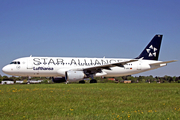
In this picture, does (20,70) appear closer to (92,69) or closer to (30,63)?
(30,63)

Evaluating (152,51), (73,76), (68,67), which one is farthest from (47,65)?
(152,51)

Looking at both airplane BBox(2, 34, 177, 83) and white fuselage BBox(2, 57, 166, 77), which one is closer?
airplane BBox(2, 34, 177, 83)

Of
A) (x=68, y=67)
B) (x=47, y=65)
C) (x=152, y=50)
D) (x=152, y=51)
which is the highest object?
(x=152, y=50)

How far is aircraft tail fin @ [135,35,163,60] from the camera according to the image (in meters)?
36.1

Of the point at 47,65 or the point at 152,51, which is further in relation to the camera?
the point at 152,51

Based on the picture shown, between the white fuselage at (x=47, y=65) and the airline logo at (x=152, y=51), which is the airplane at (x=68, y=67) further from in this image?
the airline logo at (x=152, y=51)

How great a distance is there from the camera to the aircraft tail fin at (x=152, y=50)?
36131 mm

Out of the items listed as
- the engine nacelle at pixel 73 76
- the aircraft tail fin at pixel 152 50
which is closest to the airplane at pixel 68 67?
the engine nacelle at pixel 73 76

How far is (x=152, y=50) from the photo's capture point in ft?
120

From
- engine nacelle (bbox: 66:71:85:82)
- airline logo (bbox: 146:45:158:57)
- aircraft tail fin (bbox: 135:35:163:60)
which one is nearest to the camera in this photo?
engine nacelle (bbox: 66:71:85:82)

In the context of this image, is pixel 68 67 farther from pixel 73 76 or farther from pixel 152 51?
pixel 152 51

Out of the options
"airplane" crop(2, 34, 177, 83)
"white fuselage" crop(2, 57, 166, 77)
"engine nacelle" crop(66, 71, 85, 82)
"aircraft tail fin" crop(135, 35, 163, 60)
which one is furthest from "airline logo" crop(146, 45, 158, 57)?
"engine nacelle" crop(66, 71, 85, 82)

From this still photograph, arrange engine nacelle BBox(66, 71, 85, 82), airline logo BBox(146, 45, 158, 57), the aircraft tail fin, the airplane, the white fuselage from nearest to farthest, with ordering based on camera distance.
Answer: engine nacelle BBox(66, 71, 85, 82), the airplane, the white fuselage, the aircraft tail fin, airline logo BBox(146, 45, 158, 57)

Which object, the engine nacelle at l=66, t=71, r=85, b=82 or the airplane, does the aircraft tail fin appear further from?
the engine nacelle at l=66, t=71, r=85, b=82
